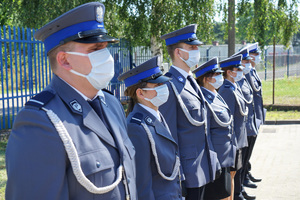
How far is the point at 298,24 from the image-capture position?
43.5ft

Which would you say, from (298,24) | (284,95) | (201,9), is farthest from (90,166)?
(284,95)

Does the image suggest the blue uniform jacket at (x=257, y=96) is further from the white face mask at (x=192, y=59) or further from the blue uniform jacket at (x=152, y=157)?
the blue uniform jacket at (x=152, y=157)

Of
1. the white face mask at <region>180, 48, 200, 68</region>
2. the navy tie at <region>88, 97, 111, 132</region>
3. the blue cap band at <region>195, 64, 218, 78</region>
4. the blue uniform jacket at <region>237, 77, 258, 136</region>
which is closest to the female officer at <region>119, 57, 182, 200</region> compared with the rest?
the navy tie at <region>88, 97, 111, 132</region>

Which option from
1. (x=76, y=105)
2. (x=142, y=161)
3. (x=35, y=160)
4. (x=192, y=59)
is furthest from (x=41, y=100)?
(x=192, y=59)

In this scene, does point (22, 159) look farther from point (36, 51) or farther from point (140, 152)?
point (36, 51)

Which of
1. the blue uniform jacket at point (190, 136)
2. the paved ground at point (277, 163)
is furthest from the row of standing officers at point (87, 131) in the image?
the paved ground at point (277, 163)

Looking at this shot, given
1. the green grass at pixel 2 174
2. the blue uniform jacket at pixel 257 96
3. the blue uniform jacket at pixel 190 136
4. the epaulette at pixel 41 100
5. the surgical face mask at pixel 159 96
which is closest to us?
the epaulette at pixel 41 100

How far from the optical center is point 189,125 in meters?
3.75

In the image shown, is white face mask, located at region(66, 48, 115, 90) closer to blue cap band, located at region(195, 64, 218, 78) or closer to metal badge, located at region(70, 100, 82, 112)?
metal badge, located at region(70, 100, 82, 112)

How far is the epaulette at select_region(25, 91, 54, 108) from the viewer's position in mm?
1836

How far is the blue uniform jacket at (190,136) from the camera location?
3.68 metres

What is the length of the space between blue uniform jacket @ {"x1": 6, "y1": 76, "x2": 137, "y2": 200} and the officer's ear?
0.08 meters

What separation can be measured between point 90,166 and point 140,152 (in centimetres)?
93

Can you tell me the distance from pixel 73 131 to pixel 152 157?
3.50 feet
